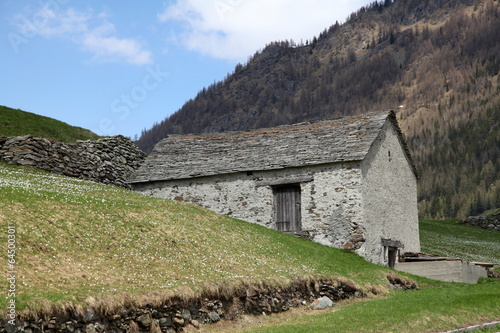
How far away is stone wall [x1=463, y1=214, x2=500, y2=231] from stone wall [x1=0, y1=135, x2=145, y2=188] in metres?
33.4

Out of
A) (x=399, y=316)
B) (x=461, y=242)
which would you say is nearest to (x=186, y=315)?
(x=399, y=316)

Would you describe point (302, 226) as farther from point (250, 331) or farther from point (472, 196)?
point (472, 196)

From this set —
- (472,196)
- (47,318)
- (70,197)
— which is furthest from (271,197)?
(472,196)

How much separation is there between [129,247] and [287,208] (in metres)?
14.0

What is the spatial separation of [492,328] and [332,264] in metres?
9.77

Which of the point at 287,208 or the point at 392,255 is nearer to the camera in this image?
the point at 287,208

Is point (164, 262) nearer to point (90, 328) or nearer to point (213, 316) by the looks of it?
point (213, 316)

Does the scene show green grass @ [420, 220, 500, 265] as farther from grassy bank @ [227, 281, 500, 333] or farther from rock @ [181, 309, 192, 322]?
rock @ [181, 309, 192, 322]

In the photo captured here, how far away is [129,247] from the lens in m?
19.0

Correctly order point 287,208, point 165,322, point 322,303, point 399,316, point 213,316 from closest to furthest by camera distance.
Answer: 1. point 165,322
2. point 399,316
3. point 213,316
4. point 322,303
5. point 287,208

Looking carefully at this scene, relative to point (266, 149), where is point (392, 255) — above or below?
below

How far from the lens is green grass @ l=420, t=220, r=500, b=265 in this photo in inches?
1519

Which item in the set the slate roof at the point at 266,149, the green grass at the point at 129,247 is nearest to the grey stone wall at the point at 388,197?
the slate roof at the point at 266,149

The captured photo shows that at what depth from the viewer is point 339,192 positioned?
98.2ft
